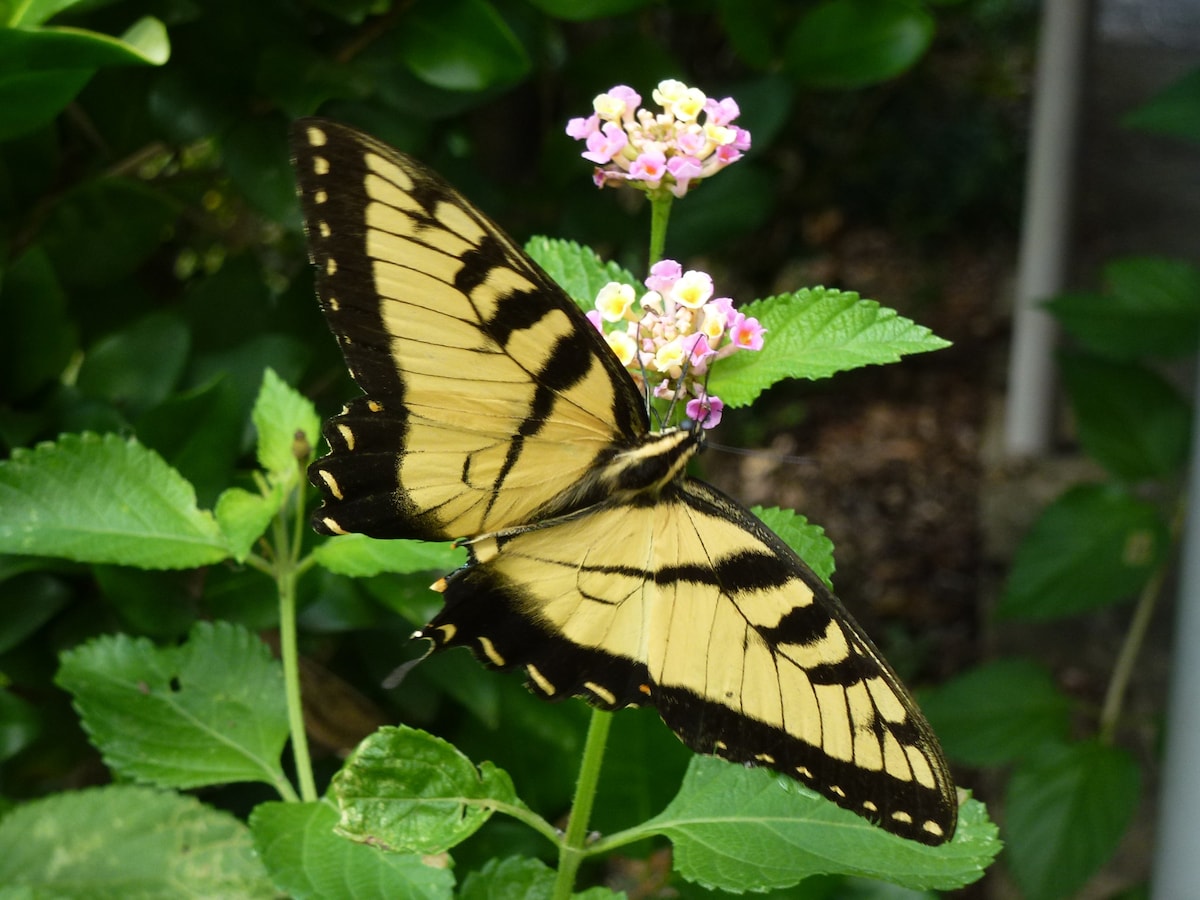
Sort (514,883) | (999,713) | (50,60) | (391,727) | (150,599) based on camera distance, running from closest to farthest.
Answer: (391,727) < (514,883) < (50,60) < (150,599) < (999,713)

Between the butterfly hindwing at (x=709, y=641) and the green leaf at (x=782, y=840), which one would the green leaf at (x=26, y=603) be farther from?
the green leaf at (x=782, y=840)

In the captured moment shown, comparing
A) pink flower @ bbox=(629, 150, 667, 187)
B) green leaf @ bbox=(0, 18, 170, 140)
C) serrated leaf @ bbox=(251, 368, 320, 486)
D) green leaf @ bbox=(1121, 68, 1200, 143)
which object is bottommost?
serrated leaf @ bbox=(251, 368, 320, 486)

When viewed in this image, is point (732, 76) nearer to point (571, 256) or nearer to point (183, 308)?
point (183, 308)

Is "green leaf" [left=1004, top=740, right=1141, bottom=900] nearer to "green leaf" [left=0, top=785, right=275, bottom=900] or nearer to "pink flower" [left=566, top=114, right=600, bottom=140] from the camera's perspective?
"green leaf" [left=0, top=785, right=275, bottom=900]

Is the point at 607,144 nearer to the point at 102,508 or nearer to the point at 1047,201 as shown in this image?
the point at 102,508

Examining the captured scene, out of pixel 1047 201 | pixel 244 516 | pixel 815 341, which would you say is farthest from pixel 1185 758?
pixel 1047 201

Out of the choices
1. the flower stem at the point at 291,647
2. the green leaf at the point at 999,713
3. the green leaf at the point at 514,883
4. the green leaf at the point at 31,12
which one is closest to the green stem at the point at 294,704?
the flower stem at the point at 291,647

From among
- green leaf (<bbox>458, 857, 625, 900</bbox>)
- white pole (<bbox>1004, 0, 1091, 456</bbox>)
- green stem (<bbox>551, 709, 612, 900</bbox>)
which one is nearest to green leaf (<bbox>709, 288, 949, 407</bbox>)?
green stem (<bbox>551, 709, 612, 900</bbox>)
